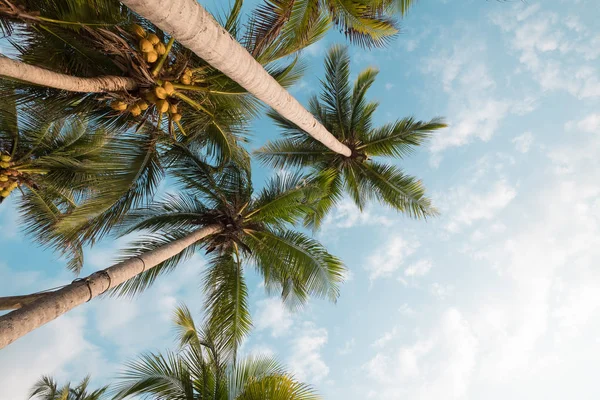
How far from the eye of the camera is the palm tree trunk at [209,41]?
2.82 meters

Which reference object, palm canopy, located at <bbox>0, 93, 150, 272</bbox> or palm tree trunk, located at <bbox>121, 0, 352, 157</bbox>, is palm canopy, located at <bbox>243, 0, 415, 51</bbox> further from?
palm canopy, located at <bbox>0, 93, 150, 272</bbox>

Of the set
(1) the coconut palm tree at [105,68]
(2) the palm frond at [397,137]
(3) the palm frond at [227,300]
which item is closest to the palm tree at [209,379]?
(3) the palm frond at [227,300]

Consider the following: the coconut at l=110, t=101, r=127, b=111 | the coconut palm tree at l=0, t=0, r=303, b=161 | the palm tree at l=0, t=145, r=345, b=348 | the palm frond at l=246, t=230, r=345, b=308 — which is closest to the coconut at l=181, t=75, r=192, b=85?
the coconut palm tree at l=0, t=0, r=303, b=161

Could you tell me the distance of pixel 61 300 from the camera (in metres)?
4.13

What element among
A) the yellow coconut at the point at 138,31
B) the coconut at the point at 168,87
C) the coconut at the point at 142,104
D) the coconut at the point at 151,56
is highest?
the yellow coconut at the point at 138,31

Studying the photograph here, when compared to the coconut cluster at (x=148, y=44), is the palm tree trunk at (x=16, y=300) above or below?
below

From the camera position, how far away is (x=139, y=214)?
7.45 metres

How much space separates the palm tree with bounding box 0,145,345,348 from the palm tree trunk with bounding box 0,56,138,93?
2.27 meters

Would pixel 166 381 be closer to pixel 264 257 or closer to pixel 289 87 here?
pixel 264 257

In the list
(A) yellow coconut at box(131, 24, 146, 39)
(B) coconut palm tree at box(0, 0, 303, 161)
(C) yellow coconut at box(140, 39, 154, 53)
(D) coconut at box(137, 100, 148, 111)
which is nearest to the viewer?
(B) coconut palm tree at box(0, 0, 303, 161)

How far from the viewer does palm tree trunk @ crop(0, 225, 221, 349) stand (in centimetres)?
359

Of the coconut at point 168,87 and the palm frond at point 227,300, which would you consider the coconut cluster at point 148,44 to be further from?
the palm frond at point 227,300

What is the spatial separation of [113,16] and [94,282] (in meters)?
3.09

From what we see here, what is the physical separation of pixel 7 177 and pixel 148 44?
19.2ft
